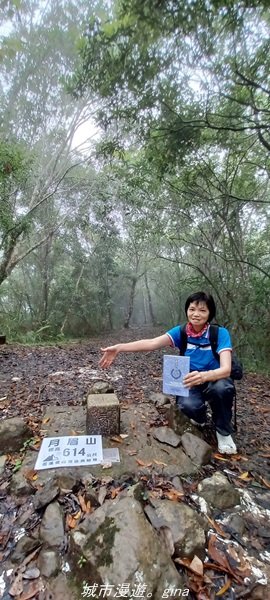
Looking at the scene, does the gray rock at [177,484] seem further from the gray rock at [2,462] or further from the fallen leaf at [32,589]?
the gray rock at [2,462]

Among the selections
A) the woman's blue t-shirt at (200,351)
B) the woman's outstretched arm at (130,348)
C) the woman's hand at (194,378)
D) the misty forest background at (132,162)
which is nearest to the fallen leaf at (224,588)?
the woman's hand at (194,378)

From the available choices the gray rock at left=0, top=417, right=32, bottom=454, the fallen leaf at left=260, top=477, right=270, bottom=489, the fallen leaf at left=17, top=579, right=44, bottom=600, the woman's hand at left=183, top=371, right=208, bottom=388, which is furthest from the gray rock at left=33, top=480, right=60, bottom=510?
the fallen leaf at left=260, top=477, right=270, bottom=489

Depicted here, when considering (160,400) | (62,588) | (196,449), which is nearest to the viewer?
(62,588)

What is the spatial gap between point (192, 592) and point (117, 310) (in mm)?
20968

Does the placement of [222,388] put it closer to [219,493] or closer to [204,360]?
[204,360]

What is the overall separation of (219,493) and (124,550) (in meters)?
0.84

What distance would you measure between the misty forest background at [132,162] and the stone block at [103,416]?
3234 millimetres

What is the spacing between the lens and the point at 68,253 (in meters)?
14.0

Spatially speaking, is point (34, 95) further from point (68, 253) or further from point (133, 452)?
point (133, 452)

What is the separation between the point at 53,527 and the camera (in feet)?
5.45

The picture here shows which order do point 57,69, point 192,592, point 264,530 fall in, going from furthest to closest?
point 57,69, point 264,530, point 192,592

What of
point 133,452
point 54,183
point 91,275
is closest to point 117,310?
point 91,275

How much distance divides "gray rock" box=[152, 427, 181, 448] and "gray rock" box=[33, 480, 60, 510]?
3.17 ft

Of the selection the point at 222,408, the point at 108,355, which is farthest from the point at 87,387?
the point at 222,408
